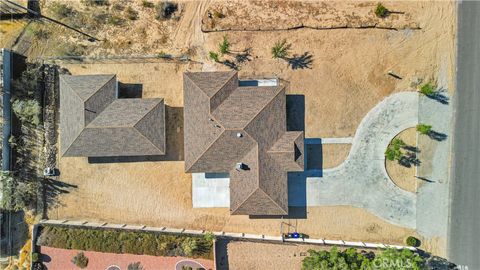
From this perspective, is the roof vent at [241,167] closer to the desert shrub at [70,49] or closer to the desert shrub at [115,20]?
the desert shrub at [115,20]

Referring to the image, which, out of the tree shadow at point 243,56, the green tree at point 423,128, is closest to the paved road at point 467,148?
the green tree at point 423,128

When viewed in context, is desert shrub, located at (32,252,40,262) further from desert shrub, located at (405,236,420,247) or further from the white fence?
desert shrub, located at (405,236,420,247)

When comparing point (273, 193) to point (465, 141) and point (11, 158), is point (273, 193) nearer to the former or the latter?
point (465, 141)

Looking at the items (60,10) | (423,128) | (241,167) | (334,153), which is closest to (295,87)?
(334,153)

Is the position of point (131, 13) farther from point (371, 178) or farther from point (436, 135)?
point (436, 135)

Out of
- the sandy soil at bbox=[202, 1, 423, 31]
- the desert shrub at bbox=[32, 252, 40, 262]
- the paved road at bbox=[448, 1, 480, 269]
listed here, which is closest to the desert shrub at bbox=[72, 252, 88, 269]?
the desert shrub at bbox=[32, 252, 40, 262]
